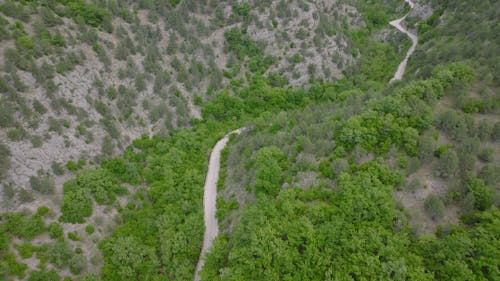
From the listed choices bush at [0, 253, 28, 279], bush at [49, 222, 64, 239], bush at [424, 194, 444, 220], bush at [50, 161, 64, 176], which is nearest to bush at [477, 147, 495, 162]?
bush at [424, 194, 444, 220]

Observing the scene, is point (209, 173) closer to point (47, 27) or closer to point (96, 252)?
point (96, 252)

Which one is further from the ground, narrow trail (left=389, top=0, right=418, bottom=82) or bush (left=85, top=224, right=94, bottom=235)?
narrow trail (left=389, top=0, right=418, bottom=82)

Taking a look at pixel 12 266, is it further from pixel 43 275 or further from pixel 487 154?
pixel 487 154

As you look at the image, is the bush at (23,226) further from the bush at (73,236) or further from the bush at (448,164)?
the bush at (448,164)

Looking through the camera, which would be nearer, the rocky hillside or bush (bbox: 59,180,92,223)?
bush (bbox: 59,180,92,223)

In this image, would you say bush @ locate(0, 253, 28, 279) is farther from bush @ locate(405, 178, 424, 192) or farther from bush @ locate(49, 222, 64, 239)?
bush @ locate(405, 178, 424, 192)
